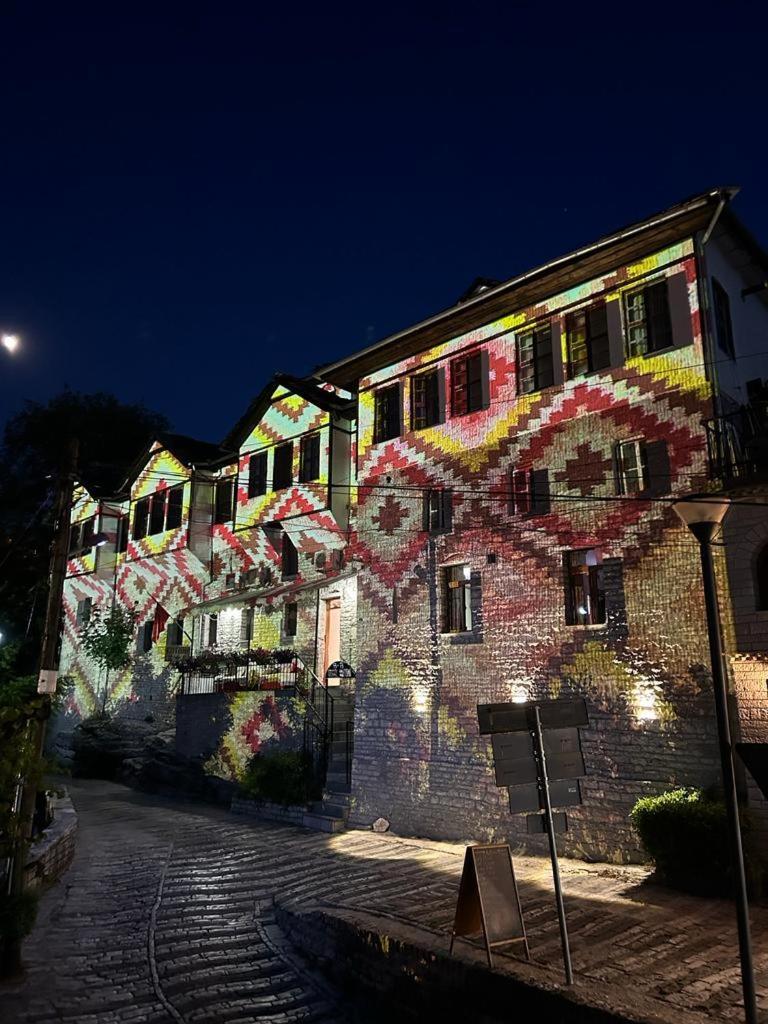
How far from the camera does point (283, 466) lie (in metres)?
24.9

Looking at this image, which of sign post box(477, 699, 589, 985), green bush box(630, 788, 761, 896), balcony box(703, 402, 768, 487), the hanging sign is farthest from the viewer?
the hanging sign

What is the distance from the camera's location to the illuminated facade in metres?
13.3

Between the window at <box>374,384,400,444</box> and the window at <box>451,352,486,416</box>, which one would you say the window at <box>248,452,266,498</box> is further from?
the window at <box>451,352,486,416</box>

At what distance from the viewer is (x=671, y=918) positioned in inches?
387

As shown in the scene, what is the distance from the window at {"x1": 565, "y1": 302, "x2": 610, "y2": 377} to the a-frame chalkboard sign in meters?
10.5

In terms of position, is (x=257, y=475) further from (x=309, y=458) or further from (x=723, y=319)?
(x=723, y=319)

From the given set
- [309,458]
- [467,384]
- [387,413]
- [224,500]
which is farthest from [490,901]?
[224,500]

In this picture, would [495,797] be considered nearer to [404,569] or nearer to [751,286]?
[404,569]

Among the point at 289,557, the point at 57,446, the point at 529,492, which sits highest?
the point at 57,446

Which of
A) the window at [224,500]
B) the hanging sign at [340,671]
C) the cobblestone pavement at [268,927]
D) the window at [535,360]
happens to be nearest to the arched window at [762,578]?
the cobblestone pavement at [268,927]

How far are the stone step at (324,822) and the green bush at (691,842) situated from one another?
8052 mm

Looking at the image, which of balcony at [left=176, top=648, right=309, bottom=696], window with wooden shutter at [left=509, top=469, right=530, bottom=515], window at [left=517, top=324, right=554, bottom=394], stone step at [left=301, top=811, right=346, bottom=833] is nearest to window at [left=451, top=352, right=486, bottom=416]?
window at [left=517, top=324, right=554, bottom=394]

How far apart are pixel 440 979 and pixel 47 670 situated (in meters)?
6.75

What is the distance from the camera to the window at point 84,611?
1432 inches
